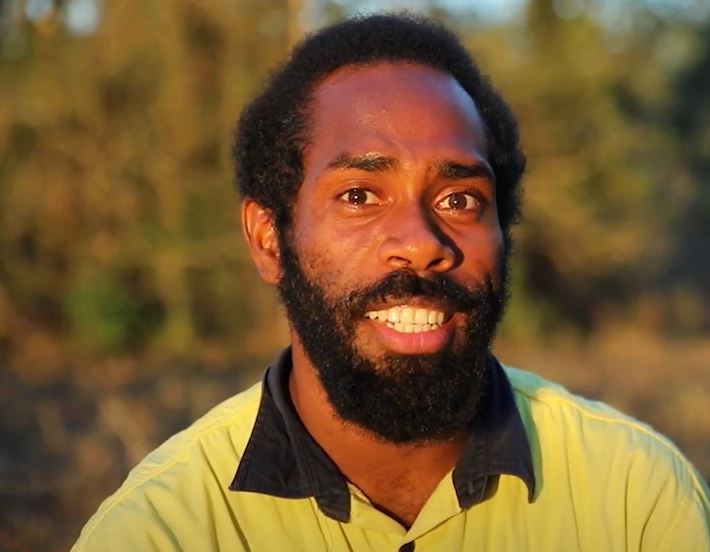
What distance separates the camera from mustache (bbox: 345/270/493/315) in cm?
242

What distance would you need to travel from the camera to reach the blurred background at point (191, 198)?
13.0 meters

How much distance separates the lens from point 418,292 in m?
2.42

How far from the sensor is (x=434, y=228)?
2484 mm

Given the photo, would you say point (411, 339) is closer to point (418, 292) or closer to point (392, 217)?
point (418, 292)

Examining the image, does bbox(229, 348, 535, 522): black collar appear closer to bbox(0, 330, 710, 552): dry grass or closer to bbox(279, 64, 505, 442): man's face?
bbox(279, 64, 505, 442): man's face

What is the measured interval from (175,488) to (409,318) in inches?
25.7

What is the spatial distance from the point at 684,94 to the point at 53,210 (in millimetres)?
11999

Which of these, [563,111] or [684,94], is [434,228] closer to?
[563,111]

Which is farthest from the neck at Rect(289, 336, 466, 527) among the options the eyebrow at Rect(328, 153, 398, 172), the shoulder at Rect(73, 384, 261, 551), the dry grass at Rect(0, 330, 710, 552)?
the dry grass at Rect(0, 330, 710, 552)

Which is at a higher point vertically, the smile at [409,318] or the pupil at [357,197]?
the pupil at [357,197]

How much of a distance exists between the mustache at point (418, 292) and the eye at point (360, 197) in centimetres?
21

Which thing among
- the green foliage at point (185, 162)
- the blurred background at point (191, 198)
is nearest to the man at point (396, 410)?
the blurred background at point (191, 198)

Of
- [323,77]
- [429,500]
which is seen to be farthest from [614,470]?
[323,77]

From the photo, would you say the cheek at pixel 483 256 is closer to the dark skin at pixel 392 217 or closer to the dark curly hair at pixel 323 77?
the dark skin at pixel 392 217
